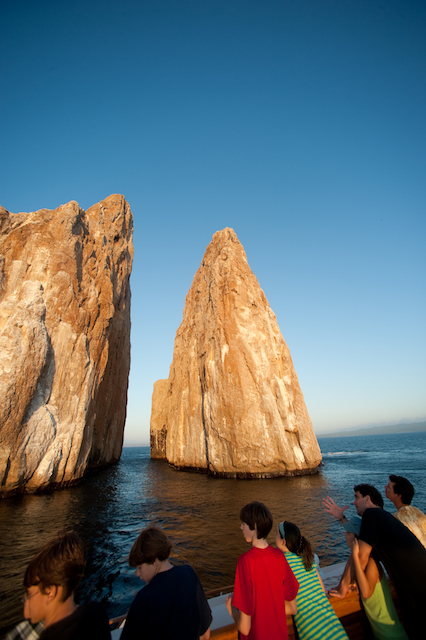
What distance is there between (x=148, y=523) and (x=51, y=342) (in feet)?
47.8

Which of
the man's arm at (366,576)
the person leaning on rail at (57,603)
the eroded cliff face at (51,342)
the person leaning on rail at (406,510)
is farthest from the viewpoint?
the eroded cliff face at (51,342)

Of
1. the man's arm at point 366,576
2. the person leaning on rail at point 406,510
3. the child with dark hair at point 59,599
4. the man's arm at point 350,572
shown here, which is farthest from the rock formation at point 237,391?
the child with dark hair at point 59,599

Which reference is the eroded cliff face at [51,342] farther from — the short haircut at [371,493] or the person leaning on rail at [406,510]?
the person leaning on rail at [406,510]

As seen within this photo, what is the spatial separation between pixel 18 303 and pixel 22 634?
2300 centimetres

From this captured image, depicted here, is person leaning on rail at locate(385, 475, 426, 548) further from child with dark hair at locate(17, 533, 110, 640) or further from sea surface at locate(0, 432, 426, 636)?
sea surface at locate(0, 432, 426, 636)

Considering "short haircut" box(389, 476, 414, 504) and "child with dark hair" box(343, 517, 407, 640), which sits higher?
"short haircut" box(389, 476, 414, 504)

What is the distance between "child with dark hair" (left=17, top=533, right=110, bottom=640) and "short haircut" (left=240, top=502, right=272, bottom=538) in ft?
4.02

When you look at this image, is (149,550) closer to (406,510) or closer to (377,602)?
(377,602)

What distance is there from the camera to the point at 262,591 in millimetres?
2465

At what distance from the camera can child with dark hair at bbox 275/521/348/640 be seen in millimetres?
2559

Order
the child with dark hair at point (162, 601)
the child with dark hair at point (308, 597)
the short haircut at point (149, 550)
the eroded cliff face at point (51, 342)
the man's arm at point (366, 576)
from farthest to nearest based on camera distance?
the eroded cliff face at point (51, 342) < the man's arm at point (366, 576) < the child with dark hair at point (308, 597) < the short haircut at point (149, 550) < the child with dark hair at point (162, 601)

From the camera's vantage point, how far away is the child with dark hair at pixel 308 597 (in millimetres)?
2559

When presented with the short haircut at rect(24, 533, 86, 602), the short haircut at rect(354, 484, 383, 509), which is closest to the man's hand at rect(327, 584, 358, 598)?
the short haircut at rect(354, 484, 383, 509)

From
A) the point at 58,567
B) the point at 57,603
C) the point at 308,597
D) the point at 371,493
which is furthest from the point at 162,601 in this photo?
the point at 371,493
